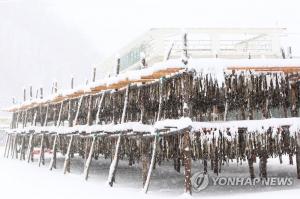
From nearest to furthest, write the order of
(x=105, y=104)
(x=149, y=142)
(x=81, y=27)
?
(x=149, y=142) → (x=105, y=104) → (x=81, y=27)

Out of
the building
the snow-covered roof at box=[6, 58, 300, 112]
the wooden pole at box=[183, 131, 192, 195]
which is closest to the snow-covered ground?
the wooden pole at box=[183, 131, 192, 195]

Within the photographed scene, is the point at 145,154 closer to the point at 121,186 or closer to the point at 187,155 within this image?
→ the point at 121,186

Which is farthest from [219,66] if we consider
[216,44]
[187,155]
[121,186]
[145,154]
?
[216,44]

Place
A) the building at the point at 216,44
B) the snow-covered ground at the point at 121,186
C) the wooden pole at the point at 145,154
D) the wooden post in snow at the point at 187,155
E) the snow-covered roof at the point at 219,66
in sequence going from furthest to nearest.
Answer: the building at the point at 216,44 → the wooden pole at the point at 145,154 → the snow-covered ground at the point at 121,186 → the snow-covered roof at the point at 219,66 → the wooden post in snow at the point at 187,155

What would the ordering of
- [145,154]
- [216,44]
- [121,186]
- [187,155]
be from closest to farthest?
[187,155] → [145,154] → [121,186] → [216,44]

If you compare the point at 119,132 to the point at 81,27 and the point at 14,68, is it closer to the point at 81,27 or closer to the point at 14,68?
the point at 14,68

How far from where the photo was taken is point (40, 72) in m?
124

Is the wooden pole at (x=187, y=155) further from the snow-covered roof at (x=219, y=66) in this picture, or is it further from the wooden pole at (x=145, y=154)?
the wooden pole at (x=145, y=154)

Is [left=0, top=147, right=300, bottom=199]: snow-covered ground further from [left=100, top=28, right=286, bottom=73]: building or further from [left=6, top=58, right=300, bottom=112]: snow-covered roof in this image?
[left=100, top=28, right=286, bottom=73]: building

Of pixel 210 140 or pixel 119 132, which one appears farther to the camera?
pixel 119 132

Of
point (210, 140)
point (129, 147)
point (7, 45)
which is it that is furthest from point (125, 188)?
point (7, 45)

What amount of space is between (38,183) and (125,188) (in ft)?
12.5

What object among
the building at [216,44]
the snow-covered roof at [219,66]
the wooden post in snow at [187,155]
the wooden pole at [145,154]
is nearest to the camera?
the wooden post in snow at [187,155]

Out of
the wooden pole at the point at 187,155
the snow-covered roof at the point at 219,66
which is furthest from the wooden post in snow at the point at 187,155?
the snow-covered roof at the point at 219,66
